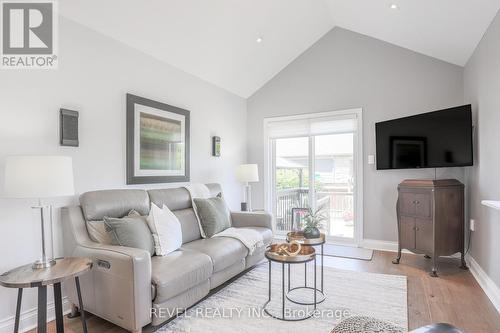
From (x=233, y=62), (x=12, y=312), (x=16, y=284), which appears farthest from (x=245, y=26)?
(x=12, y=312)

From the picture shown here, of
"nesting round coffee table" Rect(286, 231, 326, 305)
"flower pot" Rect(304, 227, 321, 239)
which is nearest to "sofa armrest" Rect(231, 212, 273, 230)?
"nesting round coffee table" Rect(286, 231, 326, 305)

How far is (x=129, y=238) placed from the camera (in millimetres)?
2281

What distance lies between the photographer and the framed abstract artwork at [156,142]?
312 centimetres

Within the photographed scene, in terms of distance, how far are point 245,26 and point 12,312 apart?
3.66 meters

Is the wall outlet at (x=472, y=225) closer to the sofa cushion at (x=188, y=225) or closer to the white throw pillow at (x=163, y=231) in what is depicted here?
the sofa cushion at (x=188, y=225)

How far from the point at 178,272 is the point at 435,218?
281 cm

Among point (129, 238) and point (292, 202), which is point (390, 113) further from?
point (129, 238)

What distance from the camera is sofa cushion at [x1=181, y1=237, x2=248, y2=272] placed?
8.66 ft

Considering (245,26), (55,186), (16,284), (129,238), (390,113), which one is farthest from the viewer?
(390,113)

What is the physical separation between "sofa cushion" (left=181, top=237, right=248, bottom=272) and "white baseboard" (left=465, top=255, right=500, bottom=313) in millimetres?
2239

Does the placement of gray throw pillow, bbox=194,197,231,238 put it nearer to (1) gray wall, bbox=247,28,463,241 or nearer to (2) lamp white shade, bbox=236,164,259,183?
(2) lamp white shade, bbox=236,164,259,183

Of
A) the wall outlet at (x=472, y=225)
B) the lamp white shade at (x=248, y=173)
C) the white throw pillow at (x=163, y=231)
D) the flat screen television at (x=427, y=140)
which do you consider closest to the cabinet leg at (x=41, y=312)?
the white throw pillow at (x=163, y=231)

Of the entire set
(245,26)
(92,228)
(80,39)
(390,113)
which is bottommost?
(92,228)

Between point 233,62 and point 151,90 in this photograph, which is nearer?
point 151,90
